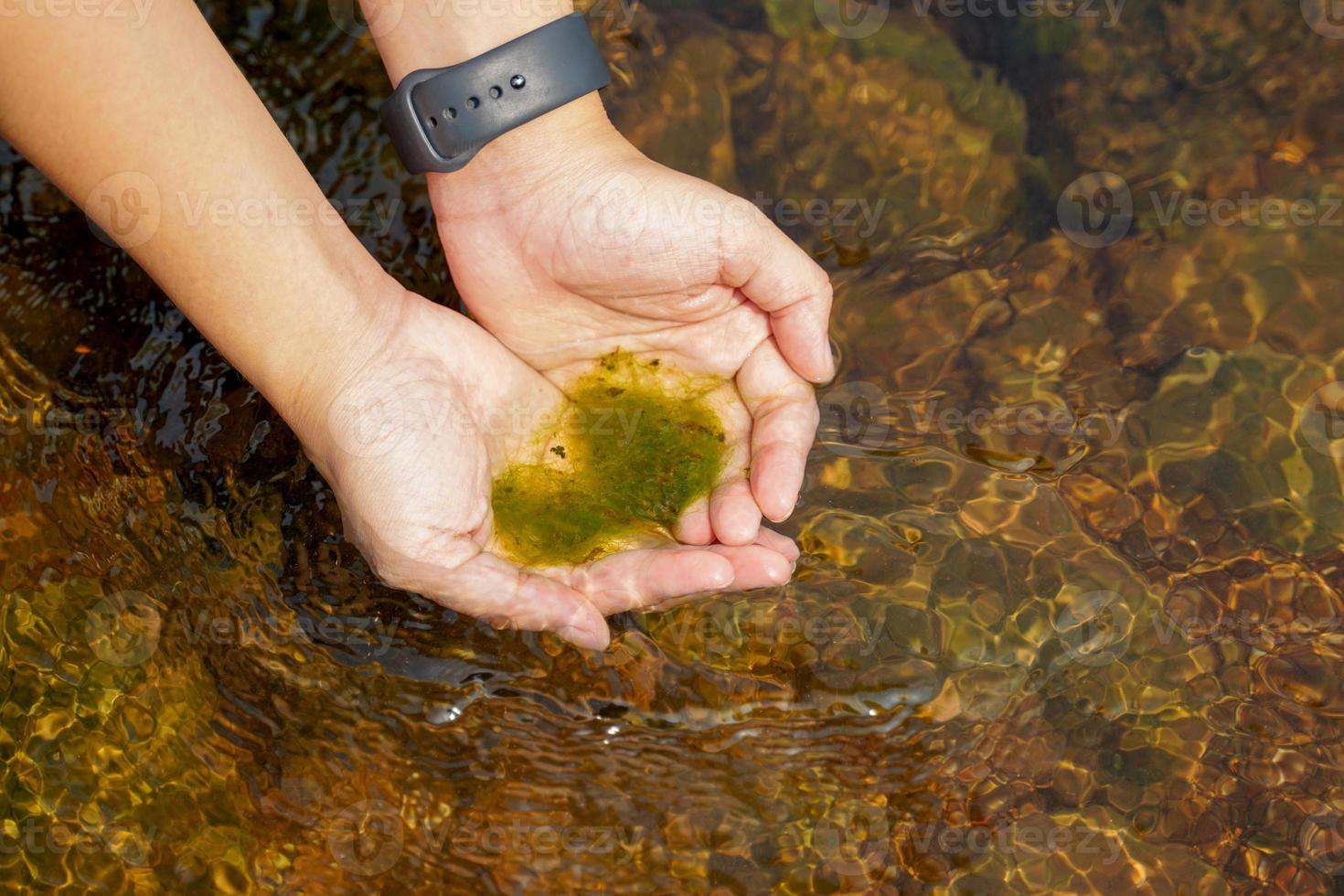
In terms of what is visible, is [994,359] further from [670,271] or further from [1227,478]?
[670,271]

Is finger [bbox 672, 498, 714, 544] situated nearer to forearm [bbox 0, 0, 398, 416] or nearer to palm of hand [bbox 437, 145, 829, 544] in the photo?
palm of hand [bbox 437, 145, 829, 544]

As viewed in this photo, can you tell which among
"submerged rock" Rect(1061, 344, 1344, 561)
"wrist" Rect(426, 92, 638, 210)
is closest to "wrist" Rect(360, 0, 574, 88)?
"wrist" Rect(426, 92, 638, 210)

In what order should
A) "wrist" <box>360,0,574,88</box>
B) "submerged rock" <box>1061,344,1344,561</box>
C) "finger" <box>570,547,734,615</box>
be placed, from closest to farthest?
"finger" <box>570,547,734,615</box> → "wrist" <box>360,0,574,88</box> → "submerged rock" <box>1061,344,1344,561</box>

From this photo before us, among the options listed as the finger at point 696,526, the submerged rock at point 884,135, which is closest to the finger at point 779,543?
the finger at point 696,526

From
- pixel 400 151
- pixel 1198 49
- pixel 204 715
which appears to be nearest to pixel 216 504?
pixel 204 715

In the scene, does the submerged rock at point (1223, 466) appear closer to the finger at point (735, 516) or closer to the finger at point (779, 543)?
the finger at point (779, 543)

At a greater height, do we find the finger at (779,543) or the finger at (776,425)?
the finger at (776,425)
